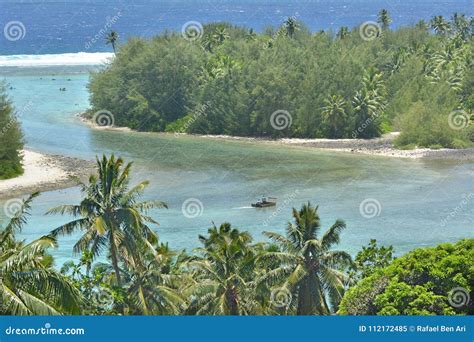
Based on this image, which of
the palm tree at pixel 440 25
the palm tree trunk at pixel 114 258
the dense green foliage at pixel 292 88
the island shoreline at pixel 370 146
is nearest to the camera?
the palm tree trunk at pixel 114 258

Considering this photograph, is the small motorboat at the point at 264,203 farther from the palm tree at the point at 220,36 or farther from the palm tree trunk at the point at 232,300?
the palm tree at the point at 220,36

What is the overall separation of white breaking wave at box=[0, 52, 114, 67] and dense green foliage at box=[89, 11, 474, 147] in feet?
134

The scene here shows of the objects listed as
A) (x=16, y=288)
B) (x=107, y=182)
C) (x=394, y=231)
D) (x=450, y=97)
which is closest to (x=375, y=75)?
(x=450, y=97)

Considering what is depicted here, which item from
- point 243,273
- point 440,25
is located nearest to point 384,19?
point 440,25

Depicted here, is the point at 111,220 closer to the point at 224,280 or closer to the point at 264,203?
the point at 224,280

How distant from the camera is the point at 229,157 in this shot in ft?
267

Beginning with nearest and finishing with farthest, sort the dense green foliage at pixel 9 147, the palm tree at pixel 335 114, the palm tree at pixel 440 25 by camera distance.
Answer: the dense green foliage at pixel 9 147, the palm tree at pixel 335 114, the palm tree at pixel 440 25

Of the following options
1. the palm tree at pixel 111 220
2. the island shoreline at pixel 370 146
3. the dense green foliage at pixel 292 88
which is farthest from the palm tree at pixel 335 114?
the palm tree at pixel 111 220

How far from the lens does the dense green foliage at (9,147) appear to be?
71.5 m

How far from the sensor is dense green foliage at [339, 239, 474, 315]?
22.9m

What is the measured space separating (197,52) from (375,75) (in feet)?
67.0

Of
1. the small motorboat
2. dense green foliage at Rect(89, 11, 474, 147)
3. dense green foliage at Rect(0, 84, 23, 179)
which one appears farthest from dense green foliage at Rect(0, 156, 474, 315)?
dense green foliage at Rect(89, 11, 474, 147)

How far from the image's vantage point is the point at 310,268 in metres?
31.0

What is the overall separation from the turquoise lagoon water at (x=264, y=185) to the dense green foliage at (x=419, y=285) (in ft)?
80.6
